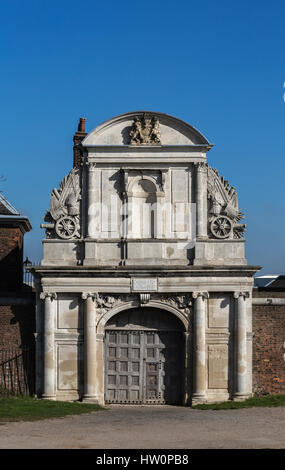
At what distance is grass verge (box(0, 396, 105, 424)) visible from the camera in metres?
20.8

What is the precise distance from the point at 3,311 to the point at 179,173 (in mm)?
6872

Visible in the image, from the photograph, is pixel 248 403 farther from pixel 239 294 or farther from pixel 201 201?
pixel 201 201

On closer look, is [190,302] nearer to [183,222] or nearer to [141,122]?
[183,222]

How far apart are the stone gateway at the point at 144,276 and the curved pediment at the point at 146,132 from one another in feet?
0.10

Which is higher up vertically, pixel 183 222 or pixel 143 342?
pixel 183 222

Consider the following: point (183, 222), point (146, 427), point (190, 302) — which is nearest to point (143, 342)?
point (190, 302)

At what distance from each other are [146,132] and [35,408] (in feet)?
29.1

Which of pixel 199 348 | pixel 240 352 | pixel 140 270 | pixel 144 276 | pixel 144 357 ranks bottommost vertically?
pixel 144 357

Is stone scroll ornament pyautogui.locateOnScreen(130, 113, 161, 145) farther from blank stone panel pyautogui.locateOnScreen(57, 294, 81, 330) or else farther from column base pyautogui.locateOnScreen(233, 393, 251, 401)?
column base pyautogui.locateOnScreen(233, 393, 251, 401)

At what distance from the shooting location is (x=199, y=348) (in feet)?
79.9

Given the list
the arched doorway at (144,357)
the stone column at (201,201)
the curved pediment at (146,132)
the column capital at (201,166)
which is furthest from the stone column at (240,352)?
the curved pediment at (146,132)

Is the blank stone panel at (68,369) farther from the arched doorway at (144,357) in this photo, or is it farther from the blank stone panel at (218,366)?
the blank stone panel at (218,366)

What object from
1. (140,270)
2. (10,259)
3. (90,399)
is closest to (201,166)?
(140,270)
